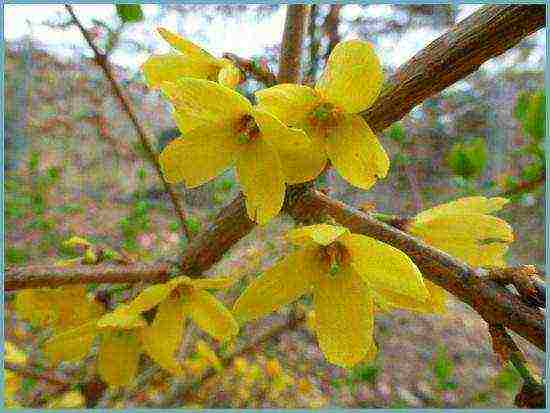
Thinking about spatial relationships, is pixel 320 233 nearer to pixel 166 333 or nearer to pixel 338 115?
pixel 338 115

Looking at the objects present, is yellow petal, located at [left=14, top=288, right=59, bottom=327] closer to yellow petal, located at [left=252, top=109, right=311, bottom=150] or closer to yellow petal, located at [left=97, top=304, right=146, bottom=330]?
yellow petal, located at [left=97, top=304, right=146, bottom=330]

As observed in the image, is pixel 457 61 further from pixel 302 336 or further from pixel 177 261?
pixel 302 336

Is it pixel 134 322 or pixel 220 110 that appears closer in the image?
pixel 220 110

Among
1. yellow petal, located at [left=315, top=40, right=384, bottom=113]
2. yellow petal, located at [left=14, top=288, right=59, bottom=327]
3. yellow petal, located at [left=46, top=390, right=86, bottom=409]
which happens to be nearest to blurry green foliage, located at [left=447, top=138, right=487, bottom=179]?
yellow petal, located at [left=315, top=40, right=384, bottom=113]

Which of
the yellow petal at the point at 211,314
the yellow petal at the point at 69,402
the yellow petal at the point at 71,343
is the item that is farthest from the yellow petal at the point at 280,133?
the yellow petal at the point at 69,402

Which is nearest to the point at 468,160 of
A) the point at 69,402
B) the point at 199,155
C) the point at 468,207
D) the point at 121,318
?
the point at 468,207

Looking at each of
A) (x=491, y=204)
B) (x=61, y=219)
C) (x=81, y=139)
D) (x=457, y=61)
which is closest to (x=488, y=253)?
(x=491, y=204)
